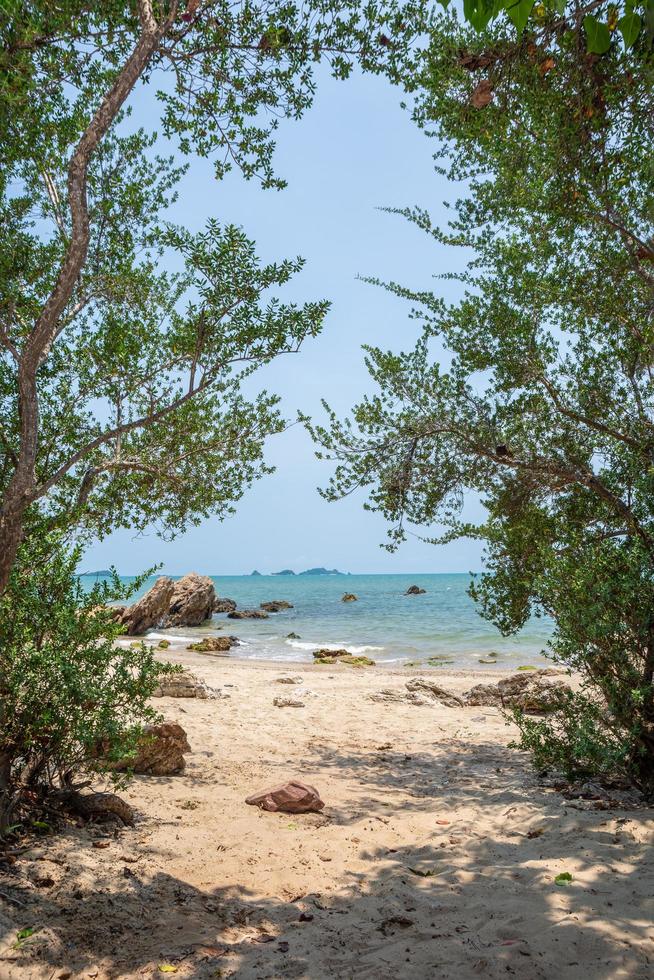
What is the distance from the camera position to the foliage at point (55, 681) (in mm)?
5109

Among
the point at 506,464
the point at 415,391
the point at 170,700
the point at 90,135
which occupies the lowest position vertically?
the point at 170,700

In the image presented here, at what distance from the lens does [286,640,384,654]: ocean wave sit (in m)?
30.7

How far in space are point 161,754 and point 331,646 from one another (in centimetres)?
2523

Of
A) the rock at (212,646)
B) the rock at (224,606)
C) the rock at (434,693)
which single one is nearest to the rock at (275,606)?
the rock at (224,606)

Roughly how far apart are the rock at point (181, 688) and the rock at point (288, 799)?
6.38 metres

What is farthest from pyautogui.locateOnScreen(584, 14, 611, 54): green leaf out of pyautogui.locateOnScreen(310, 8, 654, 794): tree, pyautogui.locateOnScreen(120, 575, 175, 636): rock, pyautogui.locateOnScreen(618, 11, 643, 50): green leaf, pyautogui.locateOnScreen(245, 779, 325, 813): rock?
pyautogui.locateOnScreen(120, 575, 175, 636): rock

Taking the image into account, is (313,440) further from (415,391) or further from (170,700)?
(170,700)

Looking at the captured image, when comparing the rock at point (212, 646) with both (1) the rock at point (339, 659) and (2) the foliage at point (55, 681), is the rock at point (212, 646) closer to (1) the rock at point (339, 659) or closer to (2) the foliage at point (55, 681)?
(1) the rock at point (339, 659)

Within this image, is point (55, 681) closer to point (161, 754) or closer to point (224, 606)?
point (161, 754)

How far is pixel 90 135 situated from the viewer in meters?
5.94

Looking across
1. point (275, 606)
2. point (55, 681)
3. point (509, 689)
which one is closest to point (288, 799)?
point (55, 681)

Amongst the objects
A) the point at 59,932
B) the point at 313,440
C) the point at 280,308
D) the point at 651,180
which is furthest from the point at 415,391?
the point at 59,932

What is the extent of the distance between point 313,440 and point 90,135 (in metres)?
5.37

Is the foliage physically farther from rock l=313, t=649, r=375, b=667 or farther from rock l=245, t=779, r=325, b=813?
rock l=313, t=649, r=375, b=667
